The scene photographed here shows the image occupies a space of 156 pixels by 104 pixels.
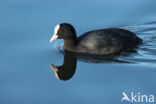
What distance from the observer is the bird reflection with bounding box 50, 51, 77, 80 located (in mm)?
8469

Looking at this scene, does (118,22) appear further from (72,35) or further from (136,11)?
(72,35)

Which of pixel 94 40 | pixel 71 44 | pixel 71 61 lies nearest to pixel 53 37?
pixel 71 44

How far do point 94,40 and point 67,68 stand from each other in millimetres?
917

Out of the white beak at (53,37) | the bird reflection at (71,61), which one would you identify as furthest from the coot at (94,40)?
the bird reflection at (71,61)

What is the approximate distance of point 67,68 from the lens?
8.80 metres

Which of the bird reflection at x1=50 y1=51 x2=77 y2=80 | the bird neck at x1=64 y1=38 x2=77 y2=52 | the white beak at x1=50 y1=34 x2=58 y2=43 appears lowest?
the bird reflection at x1=50 y1=51 x2=77 y2=80

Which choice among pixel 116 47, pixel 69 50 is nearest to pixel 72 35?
pixel 69 50

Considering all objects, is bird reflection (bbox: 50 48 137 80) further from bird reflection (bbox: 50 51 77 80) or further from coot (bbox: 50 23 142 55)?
coot (bbox: 50 23 142 55)

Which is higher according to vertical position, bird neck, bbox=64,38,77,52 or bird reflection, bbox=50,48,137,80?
bird neck, bbox=64,38,77,52

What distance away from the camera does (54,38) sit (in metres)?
9.33

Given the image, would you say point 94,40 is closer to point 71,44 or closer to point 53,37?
point 71,44

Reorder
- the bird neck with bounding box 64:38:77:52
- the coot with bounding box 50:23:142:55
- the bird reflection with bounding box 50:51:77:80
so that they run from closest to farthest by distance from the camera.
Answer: the bird reflection with bounding box 50:51:77:80 < the coot with bounding box 50:23:142:55 < the bird neck with bounding box 64:38:77:52

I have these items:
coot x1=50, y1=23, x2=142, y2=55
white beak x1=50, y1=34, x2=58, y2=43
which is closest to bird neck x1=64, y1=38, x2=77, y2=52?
coot x1=50, y1=23, x2=142, y2=55

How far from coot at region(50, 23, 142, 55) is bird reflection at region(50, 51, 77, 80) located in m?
0.22
